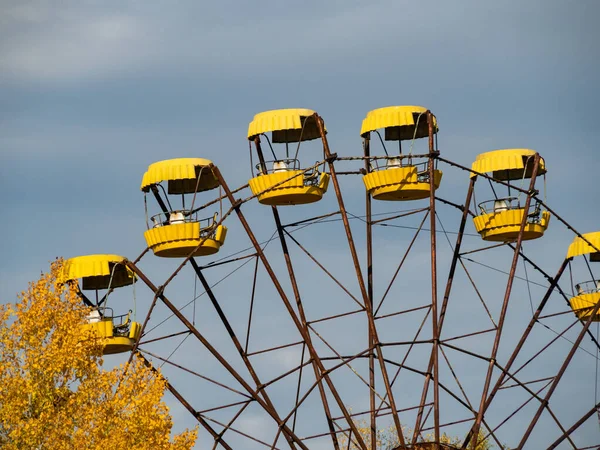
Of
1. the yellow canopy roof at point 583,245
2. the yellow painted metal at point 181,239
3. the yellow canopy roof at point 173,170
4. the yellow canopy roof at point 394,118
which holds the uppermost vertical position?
the yellow canopy roof at point 394,118

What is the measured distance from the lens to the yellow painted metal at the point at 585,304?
218ft

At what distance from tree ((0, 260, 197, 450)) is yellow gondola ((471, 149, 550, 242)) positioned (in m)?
15.2

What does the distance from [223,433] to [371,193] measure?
10611mm

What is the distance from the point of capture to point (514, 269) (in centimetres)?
6134

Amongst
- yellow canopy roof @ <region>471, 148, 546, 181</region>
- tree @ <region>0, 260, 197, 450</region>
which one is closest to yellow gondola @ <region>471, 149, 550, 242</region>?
yellow canopy roof @ <region>471, 148, 546, 181</region>

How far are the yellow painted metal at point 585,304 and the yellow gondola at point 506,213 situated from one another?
4488 mm

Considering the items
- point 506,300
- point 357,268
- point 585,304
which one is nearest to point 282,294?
point 357,268

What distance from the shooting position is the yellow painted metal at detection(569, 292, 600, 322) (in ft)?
218

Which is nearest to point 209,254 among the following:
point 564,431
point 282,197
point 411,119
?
point 282,197

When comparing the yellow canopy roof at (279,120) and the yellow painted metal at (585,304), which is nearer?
the yellow canopy roof at (279,120)

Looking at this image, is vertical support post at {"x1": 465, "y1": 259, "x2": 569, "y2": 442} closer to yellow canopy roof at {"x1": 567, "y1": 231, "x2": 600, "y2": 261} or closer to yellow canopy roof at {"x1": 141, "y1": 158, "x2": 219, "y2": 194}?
yellow canopy roof at {"x1": 567, "y1": 231, "x2": 600, "y2": 261}

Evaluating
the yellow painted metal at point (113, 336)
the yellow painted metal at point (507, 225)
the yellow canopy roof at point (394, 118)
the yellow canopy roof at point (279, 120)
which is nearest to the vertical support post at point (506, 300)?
the yellow painted metal at point (507, 225)

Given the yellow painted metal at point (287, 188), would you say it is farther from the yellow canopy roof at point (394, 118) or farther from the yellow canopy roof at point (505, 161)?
the yellow canopy roof at point (505, 161)

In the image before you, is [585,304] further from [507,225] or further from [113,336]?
[113,336]
